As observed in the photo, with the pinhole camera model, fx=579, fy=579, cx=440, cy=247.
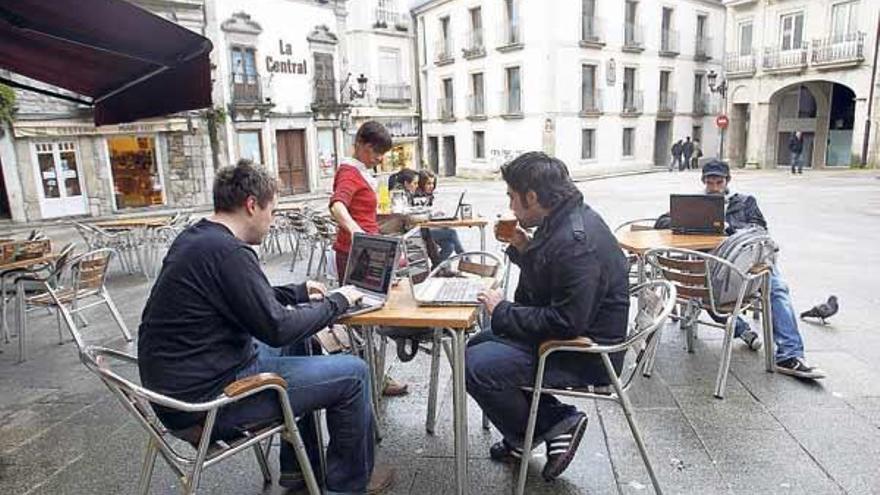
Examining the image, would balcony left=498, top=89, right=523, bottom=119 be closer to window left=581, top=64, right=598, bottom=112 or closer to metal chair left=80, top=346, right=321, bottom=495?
window left=581, top=64, right=598, bottom=112

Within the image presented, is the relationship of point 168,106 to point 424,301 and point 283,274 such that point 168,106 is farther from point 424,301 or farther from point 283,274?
point 283,274

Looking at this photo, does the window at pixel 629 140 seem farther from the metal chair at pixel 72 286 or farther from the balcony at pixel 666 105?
the metal chair at pixel 72 286

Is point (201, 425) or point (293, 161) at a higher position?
point (293, 161)

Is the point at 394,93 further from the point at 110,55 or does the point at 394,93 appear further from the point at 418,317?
the point at 418,317

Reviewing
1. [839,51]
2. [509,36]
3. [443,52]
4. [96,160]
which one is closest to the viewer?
[96,160]

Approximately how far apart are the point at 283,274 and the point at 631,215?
261 inches

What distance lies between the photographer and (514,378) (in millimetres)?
2256

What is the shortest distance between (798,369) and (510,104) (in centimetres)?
2075

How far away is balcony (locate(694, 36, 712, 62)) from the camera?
2586 cm

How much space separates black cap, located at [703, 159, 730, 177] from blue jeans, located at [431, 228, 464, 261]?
2407 mm

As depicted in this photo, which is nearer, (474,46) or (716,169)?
(716,169)

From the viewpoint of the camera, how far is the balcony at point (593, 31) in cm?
2206

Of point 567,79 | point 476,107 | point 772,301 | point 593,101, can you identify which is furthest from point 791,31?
point 772,301

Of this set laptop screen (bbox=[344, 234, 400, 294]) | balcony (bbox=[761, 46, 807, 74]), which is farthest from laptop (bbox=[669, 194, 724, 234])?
balcony (bbox=[761, 46, 807, 74])
